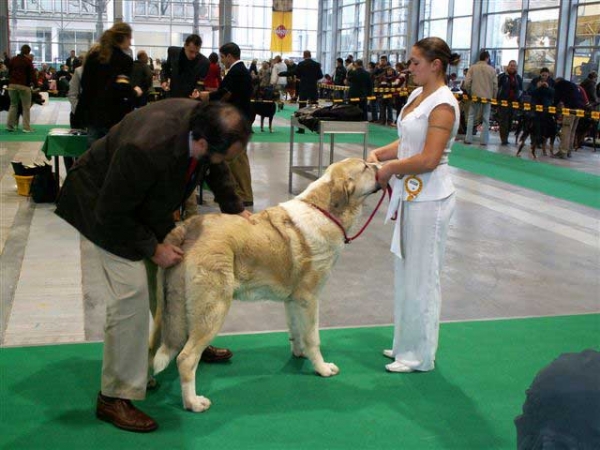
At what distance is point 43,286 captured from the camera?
18.4ft

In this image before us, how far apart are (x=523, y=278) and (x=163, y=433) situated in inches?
155

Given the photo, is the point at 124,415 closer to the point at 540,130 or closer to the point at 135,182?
the point at 135,182

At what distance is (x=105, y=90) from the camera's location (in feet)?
24.6

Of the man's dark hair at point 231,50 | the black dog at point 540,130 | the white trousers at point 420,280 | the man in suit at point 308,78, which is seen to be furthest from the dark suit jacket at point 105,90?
the man in suit at point 308,78

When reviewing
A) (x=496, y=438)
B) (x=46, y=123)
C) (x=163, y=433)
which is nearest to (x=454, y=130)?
(x=496, y=438)

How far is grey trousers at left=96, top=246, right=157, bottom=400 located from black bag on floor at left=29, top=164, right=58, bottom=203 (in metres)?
5.78

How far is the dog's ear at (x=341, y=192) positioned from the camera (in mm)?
3879

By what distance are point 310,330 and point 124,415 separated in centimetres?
113

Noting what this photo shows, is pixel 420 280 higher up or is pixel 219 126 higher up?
pixel 219 126

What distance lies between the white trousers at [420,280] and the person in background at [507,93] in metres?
12.6

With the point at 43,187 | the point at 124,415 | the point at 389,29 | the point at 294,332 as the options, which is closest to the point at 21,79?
the point at 43,187

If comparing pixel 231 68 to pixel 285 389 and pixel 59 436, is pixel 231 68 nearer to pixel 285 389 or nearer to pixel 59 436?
pixel 285 389

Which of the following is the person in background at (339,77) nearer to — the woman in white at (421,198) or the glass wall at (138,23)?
the glass wall at (138,23)

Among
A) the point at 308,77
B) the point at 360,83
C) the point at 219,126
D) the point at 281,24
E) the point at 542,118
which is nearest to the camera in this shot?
the point at 219,126
